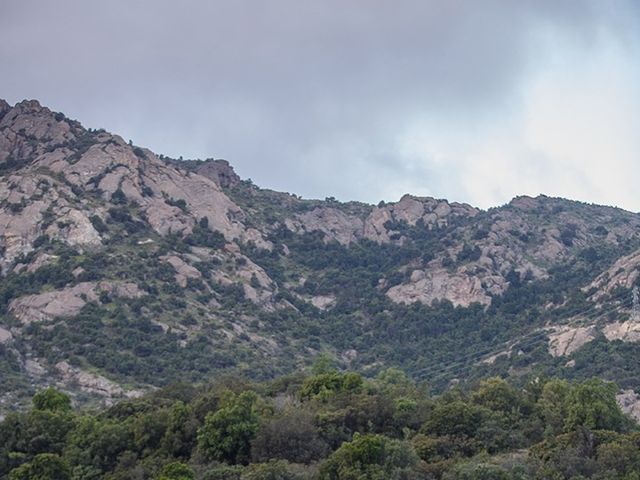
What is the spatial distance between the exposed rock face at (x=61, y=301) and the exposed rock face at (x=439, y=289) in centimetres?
5044

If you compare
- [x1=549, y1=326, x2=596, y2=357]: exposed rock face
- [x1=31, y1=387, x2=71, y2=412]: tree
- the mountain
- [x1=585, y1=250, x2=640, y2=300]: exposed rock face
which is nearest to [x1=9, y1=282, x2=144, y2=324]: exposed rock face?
the mountain

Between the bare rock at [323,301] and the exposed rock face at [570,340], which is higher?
the bare rock at [323,301]

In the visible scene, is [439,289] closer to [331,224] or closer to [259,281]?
[259,281]

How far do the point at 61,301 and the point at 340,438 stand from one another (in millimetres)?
65541

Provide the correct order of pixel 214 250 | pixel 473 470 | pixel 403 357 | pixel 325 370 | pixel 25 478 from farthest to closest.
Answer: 1. pixel 214 250
2. pixel 403 357
3. pixel 325 370
4. pixel 25 478
5. pixel 473 470

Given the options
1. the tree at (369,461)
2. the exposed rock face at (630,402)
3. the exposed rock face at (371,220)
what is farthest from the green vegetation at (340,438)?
the exposed rock face at (371,220)

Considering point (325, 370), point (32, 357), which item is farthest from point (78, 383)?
point (325, 370)

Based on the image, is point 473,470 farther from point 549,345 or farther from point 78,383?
point 549,345

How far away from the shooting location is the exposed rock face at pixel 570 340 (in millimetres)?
119062

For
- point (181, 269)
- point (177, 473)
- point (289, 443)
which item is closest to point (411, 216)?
point (181, 269)

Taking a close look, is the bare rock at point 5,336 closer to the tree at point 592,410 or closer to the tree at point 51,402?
the tree at point 51,402

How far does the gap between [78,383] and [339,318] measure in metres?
55.7

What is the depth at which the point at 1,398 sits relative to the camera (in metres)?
98.4

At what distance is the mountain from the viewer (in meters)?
116
